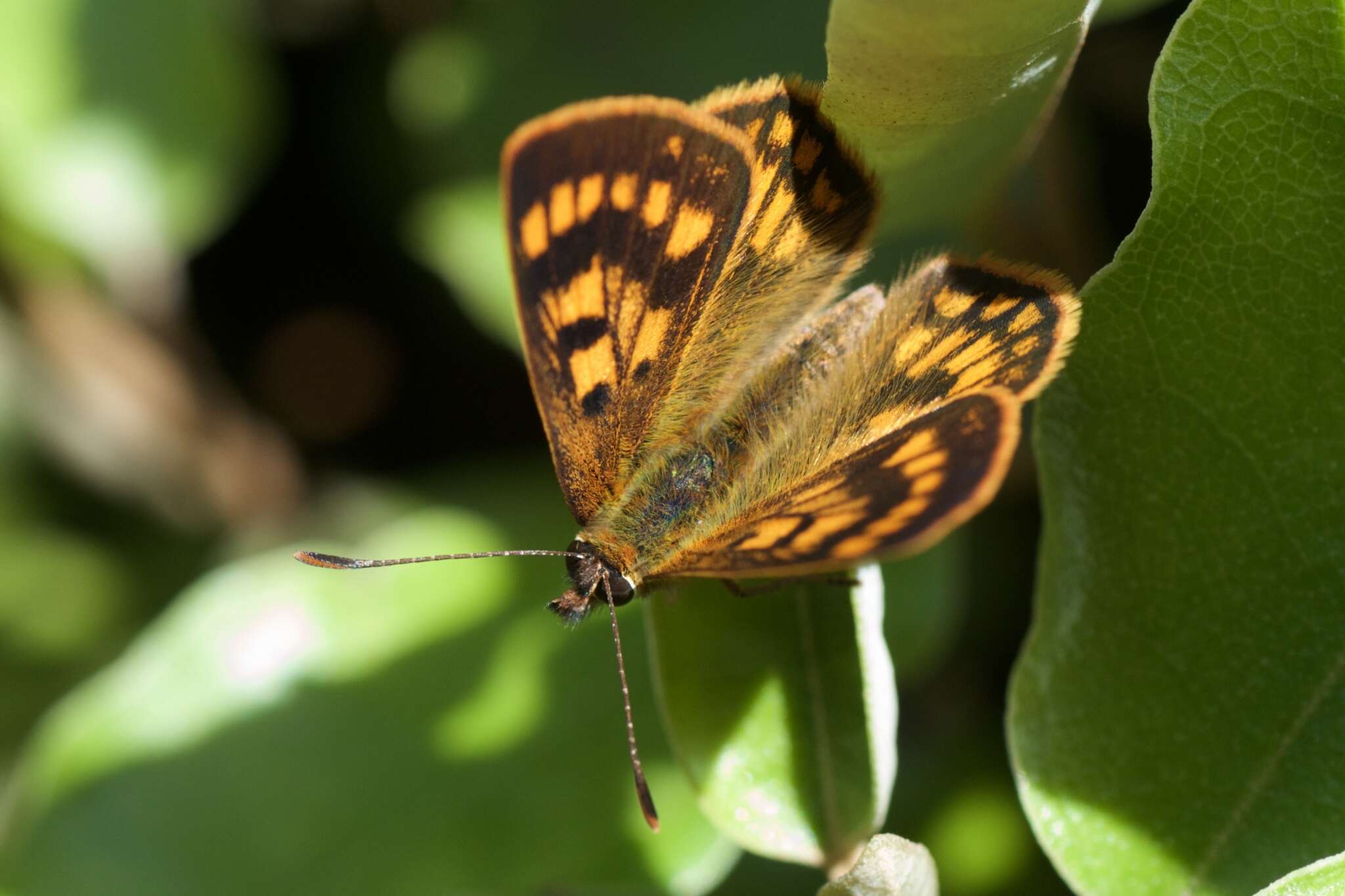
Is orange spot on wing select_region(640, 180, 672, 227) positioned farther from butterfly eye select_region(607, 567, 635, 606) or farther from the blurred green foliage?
butterfly eye select_region(607, 567, 635, 606)

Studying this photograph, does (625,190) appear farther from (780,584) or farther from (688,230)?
(780,584)

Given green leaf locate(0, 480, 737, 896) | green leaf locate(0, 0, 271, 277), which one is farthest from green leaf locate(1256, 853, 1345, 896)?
green leaf locate(0, 0, 271, 277)

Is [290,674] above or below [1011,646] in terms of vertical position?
above

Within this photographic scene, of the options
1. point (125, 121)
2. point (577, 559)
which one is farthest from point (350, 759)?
point (125, 121)

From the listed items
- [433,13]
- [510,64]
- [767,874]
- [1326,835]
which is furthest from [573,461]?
[433,13]

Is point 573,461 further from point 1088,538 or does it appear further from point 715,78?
point 715,78

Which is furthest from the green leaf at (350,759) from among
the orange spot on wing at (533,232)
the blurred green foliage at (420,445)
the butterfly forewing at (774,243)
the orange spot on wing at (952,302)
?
the orange spot on wing at (952,302)
